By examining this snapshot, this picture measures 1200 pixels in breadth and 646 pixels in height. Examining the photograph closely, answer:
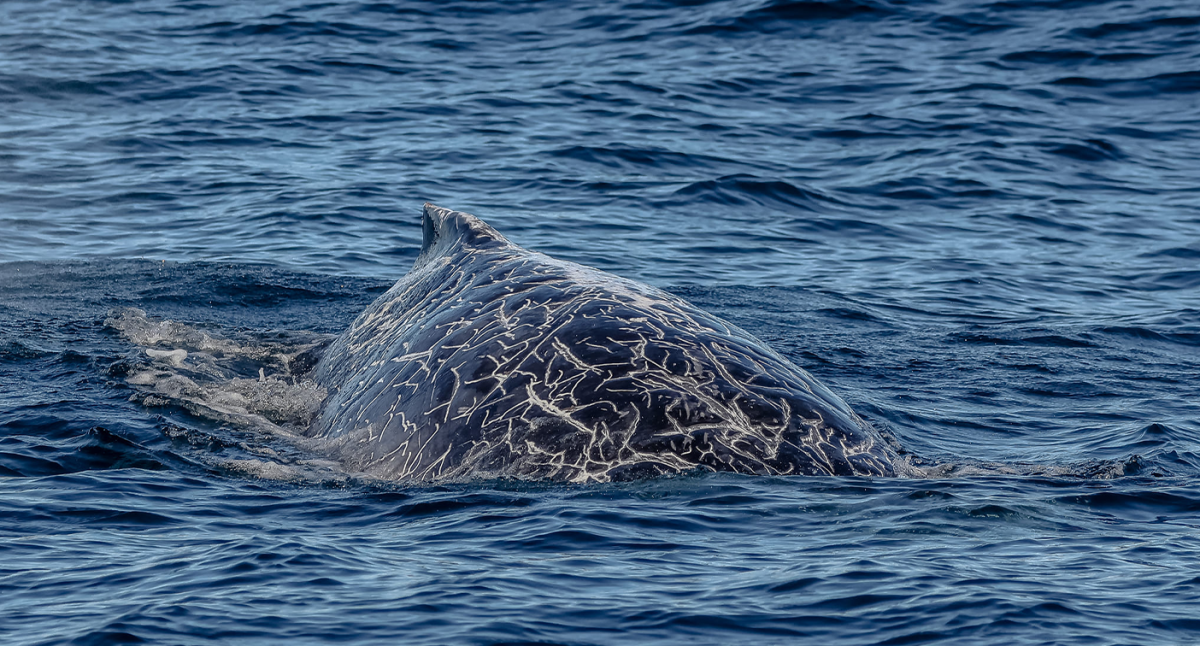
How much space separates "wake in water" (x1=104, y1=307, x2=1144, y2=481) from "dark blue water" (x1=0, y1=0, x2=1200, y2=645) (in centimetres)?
15

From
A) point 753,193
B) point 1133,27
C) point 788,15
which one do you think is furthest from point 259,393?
point 1133,27

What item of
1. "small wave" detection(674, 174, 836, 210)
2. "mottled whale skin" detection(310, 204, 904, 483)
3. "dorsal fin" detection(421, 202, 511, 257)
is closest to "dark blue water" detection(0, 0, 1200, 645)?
"small wave" detection(674, 174, 836, 210)

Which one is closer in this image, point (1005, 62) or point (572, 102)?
point (572, 102)

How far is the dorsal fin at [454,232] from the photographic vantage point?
13727 millimetres

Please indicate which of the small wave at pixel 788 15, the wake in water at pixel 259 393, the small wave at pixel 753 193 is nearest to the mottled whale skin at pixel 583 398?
the wake in water at pixel 259 393

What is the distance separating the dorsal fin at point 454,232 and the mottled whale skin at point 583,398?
132cm

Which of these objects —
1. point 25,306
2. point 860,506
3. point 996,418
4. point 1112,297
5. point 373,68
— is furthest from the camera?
point 373,68

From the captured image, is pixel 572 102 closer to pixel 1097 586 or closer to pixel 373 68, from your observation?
pixel 373 68

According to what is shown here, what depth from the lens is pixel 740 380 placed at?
34.5ft

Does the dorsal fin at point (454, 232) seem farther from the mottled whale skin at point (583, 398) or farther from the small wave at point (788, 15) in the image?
the small wave at point (788, 15)

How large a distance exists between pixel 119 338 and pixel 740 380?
9.31m

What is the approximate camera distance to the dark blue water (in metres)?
8.02

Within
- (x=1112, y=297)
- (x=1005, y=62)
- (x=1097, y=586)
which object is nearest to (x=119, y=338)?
(x=1097, y=586)

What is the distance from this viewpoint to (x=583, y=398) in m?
10.2
